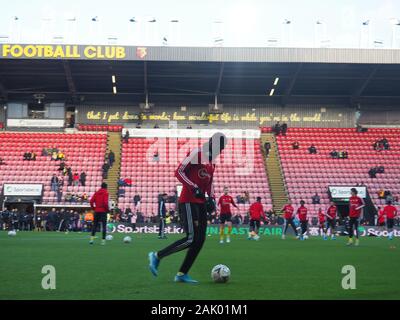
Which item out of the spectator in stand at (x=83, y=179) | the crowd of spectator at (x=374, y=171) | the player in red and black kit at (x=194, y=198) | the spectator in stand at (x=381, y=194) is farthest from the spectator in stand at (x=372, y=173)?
the player in red and black kit at (x=194, y=198)

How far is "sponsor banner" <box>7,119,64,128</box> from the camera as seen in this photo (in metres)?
56.3

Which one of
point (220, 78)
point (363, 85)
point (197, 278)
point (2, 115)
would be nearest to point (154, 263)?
point (197, 278)

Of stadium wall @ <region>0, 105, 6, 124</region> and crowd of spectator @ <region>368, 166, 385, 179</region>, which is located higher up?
stadium wall @ <region>0, 105, 6, 124</region>

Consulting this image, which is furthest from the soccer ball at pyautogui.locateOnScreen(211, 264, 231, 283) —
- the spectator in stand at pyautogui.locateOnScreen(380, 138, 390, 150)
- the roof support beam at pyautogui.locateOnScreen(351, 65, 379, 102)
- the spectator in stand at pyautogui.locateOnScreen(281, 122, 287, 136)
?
the spectator in stand at pyautogui.locateOnScreen(380, 138, 390, 150)

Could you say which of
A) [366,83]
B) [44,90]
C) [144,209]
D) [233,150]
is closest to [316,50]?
[366,83]

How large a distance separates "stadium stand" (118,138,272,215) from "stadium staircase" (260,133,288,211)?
42 cm

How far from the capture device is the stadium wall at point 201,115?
2245 inches

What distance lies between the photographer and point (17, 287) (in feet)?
34.9

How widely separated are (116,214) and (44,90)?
47.3 feet

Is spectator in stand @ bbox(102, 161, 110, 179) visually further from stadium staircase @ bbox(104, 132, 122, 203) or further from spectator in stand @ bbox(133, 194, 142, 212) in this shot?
spectator in stand @ bbox(133, 194, 142, 212)

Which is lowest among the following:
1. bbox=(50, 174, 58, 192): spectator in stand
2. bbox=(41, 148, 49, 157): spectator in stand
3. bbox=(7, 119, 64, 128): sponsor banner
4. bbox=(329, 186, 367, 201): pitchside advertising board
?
bbox=(329, 186, 367, 201): pitchside advertising board

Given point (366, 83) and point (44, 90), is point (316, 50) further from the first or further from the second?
point (44, 90)

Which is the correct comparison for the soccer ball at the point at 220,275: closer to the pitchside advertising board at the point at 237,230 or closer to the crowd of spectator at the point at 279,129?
the pitchside advertising board at the point at 237,230

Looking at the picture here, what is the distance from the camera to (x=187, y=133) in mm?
54906
